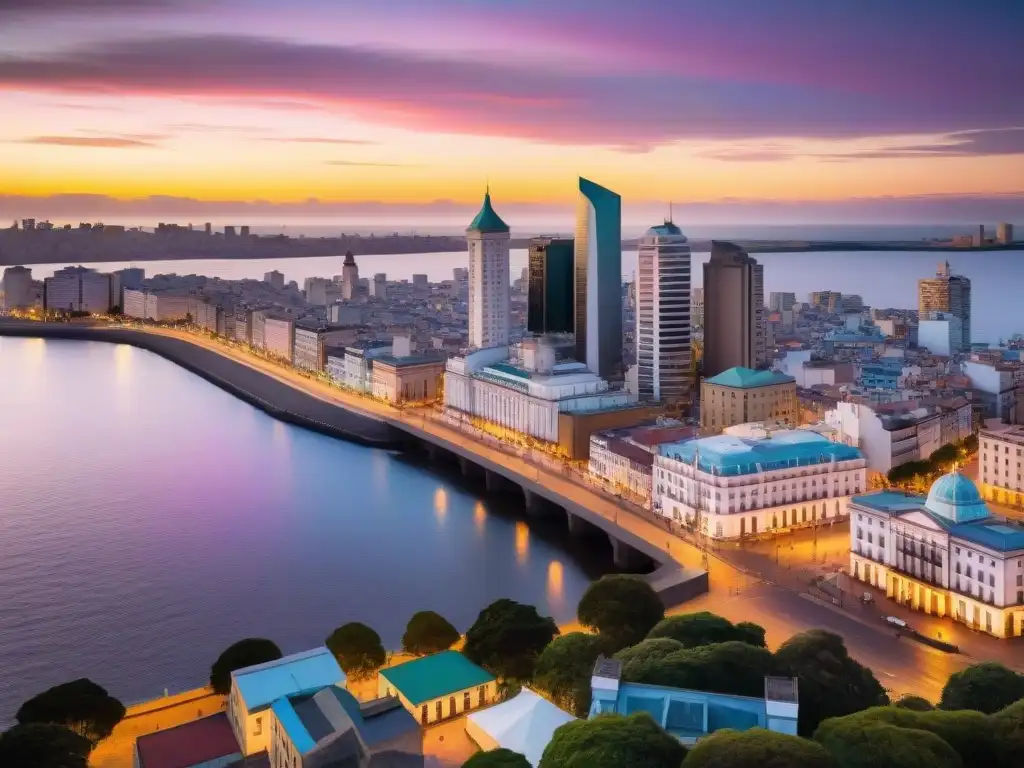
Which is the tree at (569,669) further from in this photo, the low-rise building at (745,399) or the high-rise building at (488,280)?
the high-rise building at (488,280)

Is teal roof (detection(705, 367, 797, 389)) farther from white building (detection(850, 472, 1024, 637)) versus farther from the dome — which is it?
the dome

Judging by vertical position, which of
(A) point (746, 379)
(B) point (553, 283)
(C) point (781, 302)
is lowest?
(A) point (746, 379)

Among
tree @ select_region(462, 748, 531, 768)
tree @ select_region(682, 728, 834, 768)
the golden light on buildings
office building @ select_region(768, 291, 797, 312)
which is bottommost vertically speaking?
the golden light on buildings

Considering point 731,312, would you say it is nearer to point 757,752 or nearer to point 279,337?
point 279,337

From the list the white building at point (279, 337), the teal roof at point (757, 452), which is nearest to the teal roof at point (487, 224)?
the white building at point (279, 337)

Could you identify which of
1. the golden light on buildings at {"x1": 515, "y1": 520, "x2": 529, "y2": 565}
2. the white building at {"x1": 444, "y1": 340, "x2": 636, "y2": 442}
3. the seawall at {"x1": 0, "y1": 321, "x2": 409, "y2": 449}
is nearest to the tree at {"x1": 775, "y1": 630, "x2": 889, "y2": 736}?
the golden light on buildings at {"x1": 515, "y1": 520, "x2": 529, "y2": 565}

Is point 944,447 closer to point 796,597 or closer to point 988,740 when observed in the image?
point 796,597

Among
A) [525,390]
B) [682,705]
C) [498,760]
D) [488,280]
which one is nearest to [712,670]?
[682,705]
